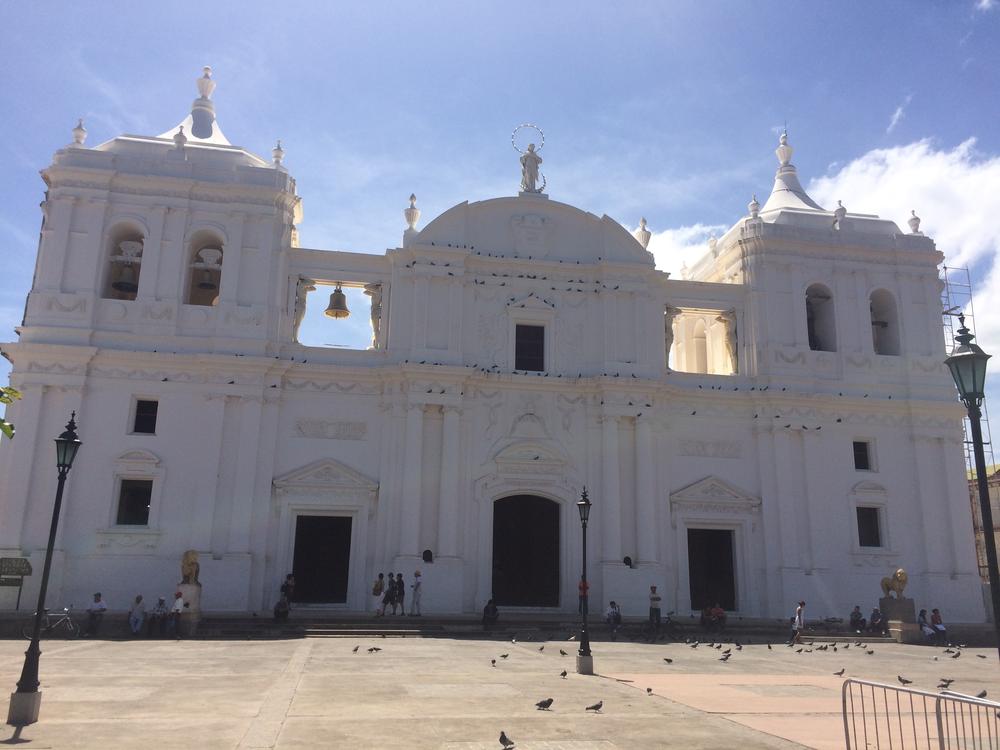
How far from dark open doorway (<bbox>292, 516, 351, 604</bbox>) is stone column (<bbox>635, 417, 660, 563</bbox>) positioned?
947cm

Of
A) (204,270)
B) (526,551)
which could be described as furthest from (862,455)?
(204,270)

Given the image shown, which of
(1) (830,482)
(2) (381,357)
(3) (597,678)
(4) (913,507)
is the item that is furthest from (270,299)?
(4) (913,507)

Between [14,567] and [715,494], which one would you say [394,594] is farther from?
[715,494]

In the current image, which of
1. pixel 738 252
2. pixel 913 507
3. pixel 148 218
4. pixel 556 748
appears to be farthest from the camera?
pixel 738 252

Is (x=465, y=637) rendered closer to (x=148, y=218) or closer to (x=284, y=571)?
(x=284, y=571)

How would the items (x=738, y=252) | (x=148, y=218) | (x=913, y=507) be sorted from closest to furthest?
(x=148, y=218) → (x=913, y=507) → (x=738, y=252)

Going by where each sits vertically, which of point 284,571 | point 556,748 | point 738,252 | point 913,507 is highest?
point 738,252

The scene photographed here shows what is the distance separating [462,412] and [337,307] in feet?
18.1

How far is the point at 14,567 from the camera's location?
23.9 m

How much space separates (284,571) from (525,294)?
12268 millimetres

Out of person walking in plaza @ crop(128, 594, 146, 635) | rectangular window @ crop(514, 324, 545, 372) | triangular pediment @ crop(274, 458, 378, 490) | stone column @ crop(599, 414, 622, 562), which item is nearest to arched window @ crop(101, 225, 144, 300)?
triangular pediment @ crop(274, 458, 378, 490)

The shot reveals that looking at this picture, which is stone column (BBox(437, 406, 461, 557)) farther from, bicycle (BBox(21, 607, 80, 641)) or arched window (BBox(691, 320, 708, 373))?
arched window (BBox(691, 320, 708, 373))

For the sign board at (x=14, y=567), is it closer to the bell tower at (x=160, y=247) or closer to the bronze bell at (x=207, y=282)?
the bell tower at (x=160, y=247)

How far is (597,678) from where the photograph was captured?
15.3m
